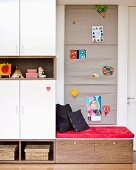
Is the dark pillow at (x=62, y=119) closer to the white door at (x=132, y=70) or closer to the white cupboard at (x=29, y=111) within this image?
the white cupboard at (x=29, y=111)

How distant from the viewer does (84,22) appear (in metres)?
4.45

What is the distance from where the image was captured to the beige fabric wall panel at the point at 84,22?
14.5 feet

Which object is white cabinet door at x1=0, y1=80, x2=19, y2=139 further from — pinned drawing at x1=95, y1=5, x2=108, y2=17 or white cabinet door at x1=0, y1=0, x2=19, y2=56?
pinned drawing at x1=95, y1=5, x2=108, y2=17

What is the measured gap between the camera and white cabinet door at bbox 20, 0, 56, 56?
152 inches

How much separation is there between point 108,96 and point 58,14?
1.60m

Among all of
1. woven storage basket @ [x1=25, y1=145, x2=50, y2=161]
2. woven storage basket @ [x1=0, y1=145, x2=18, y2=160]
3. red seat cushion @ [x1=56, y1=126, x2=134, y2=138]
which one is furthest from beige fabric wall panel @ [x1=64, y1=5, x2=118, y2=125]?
woven storage basket @ [x1=0, y1=145, x2=18, y2=160]

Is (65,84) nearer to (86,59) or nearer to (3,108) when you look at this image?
(86,59)

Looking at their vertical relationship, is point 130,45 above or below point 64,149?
above

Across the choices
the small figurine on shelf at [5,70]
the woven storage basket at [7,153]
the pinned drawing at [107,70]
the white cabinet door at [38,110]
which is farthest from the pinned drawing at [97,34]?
the woven storage basket at [7,153]

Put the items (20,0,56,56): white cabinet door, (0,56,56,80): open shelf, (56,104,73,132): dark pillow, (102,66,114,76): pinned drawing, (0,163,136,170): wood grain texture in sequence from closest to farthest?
(0,163,136,170): wood grain texture
(20,0,56,56): white cabinet door
(56,104,73,132): dark pillow
(0,56,56,80): open shelf
(102,66,114,76): pinned drawing

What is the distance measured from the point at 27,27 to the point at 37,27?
0.48ft

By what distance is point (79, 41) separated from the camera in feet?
14.6

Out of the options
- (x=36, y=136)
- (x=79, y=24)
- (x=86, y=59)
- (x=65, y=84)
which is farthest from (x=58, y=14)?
(x=36, y=136)

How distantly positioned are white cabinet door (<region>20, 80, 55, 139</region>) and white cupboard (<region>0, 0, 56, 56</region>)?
1.68ft
